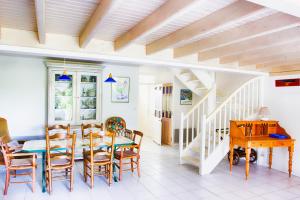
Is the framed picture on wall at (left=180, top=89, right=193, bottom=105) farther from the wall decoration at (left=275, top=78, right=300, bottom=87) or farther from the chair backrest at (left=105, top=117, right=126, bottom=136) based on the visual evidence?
the wall decoration at (left=275, top=78, right=300, bottom=87)

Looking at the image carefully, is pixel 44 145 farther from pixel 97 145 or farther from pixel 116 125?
pixel 116 125

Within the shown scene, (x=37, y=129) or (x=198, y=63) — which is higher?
(x=198, y=63)

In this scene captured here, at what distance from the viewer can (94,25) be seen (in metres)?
2.37

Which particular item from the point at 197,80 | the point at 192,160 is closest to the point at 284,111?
the point at 197,80

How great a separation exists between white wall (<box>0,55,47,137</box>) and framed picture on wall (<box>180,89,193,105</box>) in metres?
4.04

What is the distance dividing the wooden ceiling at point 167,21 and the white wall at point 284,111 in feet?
5.13

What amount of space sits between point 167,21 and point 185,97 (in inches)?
212

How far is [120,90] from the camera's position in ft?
20.0

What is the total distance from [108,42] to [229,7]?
1967 millimetres

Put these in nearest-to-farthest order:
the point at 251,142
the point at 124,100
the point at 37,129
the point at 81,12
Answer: the point at 81,12 < the point at 251,142 < the point at 37,129 < the point at 124,100

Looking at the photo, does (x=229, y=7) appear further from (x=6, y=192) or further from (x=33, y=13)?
(x=6, y=192)

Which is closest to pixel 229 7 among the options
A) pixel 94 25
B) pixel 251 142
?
pixel 94 25

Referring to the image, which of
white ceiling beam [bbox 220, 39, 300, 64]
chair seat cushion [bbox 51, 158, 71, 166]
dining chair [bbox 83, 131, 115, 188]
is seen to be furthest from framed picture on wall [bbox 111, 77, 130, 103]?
white ceiling beam [bbox 220, 39, 300, 64]

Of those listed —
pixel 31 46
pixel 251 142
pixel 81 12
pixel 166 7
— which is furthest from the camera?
pixel 251 142
